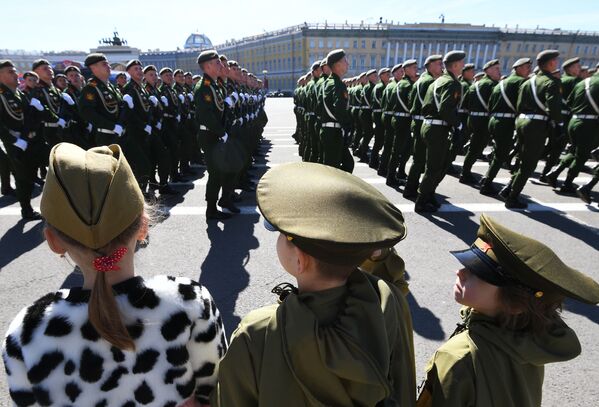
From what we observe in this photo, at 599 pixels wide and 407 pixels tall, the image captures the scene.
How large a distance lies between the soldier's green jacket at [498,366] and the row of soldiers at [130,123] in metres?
3.91

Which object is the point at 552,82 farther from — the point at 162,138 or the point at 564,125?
the point at 162,138

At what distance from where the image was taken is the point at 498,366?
3.88 feet

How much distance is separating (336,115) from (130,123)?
11.4 ft

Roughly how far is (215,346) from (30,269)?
380 cm

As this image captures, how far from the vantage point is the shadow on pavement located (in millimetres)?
3270

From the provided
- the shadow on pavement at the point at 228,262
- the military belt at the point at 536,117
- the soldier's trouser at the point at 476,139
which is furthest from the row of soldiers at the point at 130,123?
the military belt at the point at 536,117

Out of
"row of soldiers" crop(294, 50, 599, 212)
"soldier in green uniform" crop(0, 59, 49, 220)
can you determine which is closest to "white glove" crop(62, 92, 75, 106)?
"soldier in green uniform" crop(0, 59, 49, 220)

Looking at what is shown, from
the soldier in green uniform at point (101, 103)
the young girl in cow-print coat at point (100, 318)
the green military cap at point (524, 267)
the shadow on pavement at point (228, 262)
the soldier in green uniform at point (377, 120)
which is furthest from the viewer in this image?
the soldier in green uniform at point (377, 120)

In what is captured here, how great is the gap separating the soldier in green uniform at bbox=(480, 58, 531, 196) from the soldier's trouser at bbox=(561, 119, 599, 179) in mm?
942

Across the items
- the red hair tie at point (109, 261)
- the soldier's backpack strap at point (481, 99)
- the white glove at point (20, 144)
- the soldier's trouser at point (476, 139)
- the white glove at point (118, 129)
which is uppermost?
the red hair tie at point (109, 261)

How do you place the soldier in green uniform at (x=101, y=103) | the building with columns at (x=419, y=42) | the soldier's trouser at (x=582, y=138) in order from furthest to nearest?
the building with columns at (x=419, y=42)
the soldier's trouser at (x=582, y=138)
the soldier in green uniform at (x=101, y=103)

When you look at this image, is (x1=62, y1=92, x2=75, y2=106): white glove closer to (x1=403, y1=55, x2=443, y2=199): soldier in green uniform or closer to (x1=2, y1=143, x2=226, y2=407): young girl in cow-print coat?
(x1=403, y1=55, x2=443, y2=199): soldier in green uniform

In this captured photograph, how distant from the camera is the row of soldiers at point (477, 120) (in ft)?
17.5

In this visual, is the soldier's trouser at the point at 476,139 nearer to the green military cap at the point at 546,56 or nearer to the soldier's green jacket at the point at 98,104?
the green military cap at the point at 546,56
